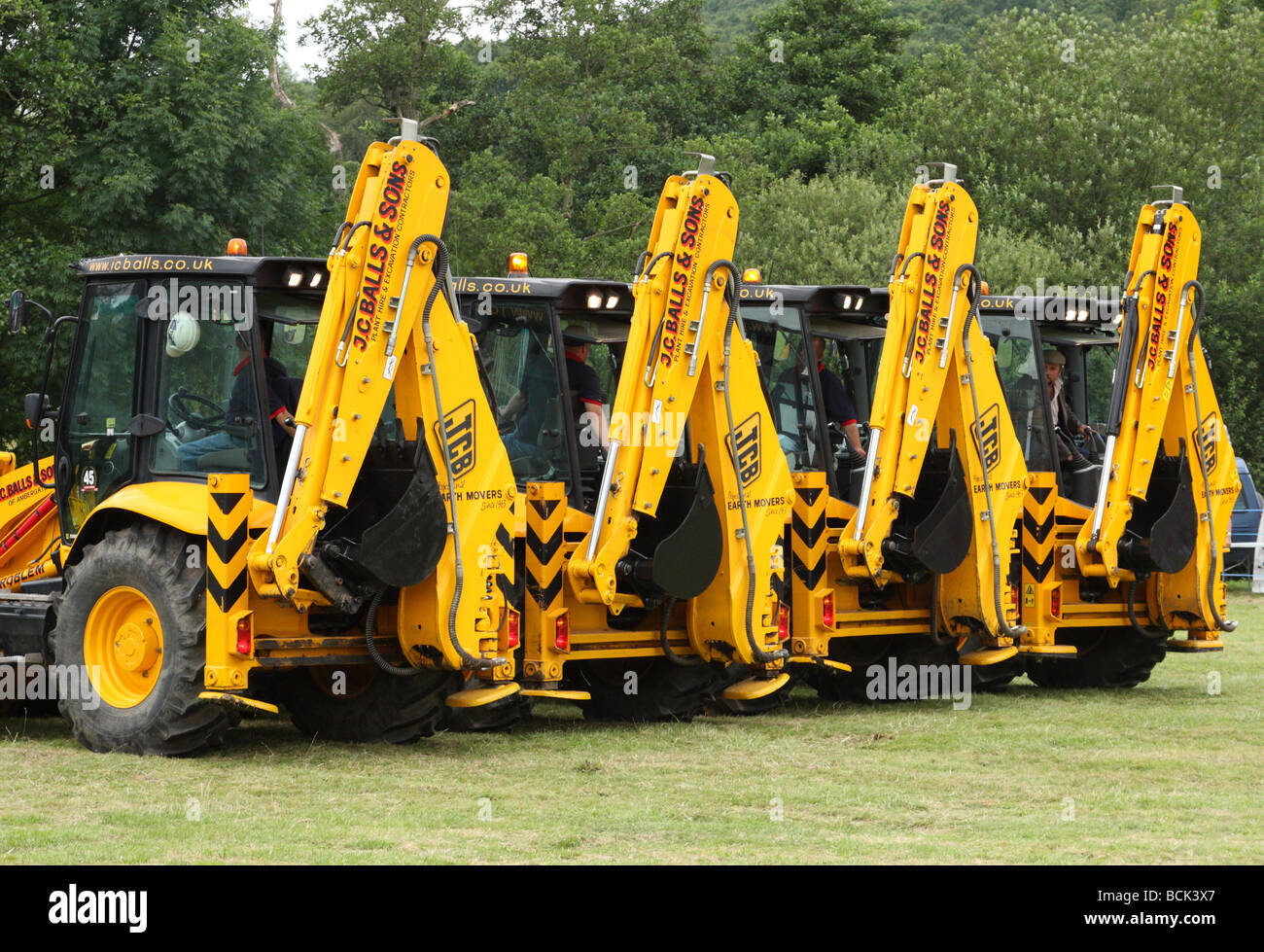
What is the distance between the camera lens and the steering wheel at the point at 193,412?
1070cm

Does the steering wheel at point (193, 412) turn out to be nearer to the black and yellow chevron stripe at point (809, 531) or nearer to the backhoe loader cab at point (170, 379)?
the backhoe loader cab at point (170, 379)

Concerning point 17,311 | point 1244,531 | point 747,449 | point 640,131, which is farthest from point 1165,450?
point 640,131

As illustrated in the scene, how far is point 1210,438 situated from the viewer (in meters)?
14.6

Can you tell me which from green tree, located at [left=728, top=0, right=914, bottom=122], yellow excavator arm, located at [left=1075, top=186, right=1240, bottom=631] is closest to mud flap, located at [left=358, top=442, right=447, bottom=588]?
yellow excavator arm, located at [left=1075, top=186, right=1240, bottom=631]

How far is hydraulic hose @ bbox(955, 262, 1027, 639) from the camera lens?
43.7 ft

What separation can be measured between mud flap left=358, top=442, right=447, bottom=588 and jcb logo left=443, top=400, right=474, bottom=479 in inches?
5.5

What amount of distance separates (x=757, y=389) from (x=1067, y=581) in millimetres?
3903

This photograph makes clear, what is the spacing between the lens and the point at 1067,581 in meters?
14.6

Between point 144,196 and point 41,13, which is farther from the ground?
point 41,13

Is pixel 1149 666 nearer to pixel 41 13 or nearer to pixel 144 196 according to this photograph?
pixel 144 196

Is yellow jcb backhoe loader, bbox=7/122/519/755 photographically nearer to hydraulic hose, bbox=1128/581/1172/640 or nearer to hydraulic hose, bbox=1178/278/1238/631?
hydraulic hose, bbox=1128/581/1172/640

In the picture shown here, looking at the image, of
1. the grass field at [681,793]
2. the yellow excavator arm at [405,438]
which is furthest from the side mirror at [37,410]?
the yellow excavator arm at [405,438]

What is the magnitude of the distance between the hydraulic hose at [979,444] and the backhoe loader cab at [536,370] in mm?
2671

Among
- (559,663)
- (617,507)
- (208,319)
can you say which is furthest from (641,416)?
(208,319)
